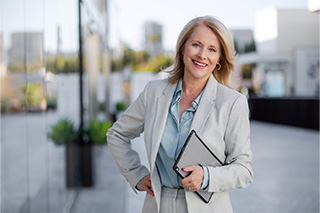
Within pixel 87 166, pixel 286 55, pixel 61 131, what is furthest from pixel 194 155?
pixel 286 55

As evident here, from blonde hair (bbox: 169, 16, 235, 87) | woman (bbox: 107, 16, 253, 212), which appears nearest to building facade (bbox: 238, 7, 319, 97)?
blonde hair (bbox: 169, 16, 235, 87)

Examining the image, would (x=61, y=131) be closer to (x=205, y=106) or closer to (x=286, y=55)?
(x=205, y=106)

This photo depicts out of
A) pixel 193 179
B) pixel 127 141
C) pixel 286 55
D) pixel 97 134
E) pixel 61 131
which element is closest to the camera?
pixel 193 179

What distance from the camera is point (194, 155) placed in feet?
5.59

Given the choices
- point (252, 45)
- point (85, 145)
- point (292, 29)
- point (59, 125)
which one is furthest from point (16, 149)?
point (252, 45)

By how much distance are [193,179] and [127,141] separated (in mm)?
468

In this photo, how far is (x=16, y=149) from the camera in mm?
3109

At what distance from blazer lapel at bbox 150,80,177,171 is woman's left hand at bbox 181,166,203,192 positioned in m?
0.18

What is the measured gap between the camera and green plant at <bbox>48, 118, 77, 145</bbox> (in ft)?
14.8

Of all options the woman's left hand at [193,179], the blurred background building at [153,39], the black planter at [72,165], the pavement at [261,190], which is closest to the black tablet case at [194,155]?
the woman's left hand at [193,179]

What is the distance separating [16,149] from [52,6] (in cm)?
186

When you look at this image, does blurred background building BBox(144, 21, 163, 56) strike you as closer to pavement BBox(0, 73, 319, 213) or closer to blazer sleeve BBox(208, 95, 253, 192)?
pavement BBox(0, 73, 319, 213)

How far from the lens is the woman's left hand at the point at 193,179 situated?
166 cm

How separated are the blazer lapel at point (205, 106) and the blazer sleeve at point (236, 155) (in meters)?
0.09
